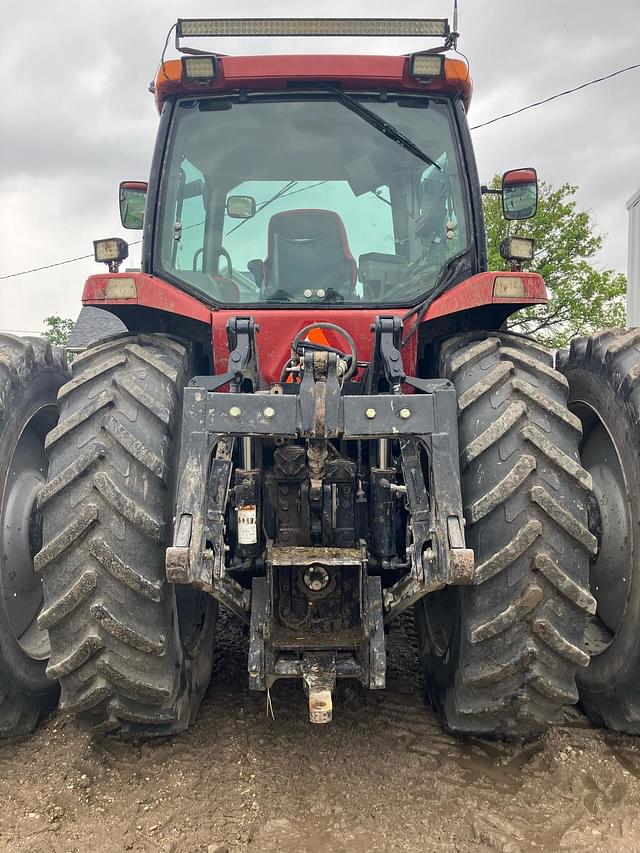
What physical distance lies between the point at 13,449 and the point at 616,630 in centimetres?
253

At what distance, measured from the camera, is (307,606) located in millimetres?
2363

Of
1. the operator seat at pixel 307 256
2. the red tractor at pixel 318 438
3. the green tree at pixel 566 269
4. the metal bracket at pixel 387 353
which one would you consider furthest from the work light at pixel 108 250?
the green tree at pixel 566 269

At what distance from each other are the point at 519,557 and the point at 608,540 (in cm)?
84

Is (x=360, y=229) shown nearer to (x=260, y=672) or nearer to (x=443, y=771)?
(x=260, y=672)

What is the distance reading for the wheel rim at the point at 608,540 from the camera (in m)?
2.64

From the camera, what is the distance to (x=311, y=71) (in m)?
2.88

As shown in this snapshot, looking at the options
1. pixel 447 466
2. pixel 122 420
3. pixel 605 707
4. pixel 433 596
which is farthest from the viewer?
pixel 433 596

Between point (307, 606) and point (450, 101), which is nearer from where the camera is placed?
point (307, 606)

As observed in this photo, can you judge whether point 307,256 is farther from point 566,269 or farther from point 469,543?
point 566,269

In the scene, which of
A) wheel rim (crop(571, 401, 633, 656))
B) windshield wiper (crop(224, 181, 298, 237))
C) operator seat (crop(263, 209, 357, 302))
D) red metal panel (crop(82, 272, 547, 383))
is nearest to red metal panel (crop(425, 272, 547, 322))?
red metal panel (crop(82, 272, 547, 383))

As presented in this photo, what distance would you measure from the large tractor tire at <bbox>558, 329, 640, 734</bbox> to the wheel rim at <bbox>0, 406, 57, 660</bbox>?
2.23 m

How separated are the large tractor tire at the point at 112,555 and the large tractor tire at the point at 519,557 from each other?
3.29 ft

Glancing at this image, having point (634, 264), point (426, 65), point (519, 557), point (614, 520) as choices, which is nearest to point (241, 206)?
point (426, 65)

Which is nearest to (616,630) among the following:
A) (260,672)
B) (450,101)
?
(260,672)
